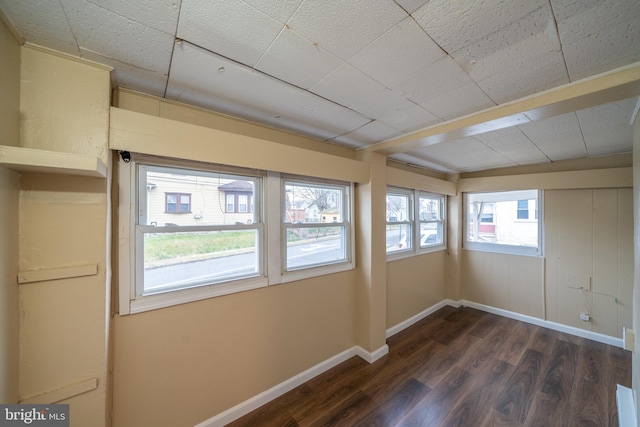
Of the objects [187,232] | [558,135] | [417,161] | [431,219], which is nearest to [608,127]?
[558,135]

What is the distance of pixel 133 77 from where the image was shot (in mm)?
1271

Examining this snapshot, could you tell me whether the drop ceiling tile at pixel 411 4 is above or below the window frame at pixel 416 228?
above

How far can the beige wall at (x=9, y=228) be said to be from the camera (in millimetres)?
900

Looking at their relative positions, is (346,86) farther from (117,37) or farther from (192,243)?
(192,243)

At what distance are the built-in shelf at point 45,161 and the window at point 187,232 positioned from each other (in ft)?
1.53

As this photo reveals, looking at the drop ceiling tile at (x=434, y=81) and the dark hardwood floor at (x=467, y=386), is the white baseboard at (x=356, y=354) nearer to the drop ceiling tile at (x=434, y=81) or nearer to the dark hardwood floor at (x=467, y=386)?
the dark hardwood floor at (x=467, y=386)

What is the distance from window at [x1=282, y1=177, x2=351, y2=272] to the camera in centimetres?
215

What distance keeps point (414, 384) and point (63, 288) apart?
9.09 feet

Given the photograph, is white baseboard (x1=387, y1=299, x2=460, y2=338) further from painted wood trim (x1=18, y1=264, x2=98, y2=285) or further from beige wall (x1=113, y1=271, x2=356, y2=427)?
painted wood trim (x1=18, y1=264, x2=98, y2=285)

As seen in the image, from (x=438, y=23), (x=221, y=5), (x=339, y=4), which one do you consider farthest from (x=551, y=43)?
(x=221, y=5)

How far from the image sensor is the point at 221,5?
84cm

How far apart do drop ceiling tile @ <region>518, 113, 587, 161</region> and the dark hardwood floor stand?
243 cm

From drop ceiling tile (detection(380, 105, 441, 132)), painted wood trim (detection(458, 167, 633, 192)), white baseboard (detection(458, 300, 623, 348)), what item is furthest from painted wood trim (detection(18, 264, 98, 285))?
white baseboard (detection(458, 300, 623, 348))

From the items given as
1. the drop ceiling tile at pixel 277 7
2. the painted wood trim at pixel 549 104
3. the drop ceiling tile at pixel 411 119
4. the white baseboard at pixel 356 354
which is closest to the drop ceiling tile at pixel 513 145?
the painted wood trim at pixel 549 104
